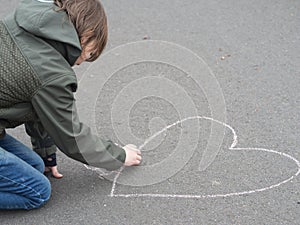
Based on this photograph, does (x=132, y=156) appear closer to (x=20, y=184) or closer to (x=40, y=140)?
(x=40, y=140)

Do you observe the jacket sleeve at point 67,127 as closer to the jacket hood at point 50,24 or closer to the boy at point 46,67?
the boy at point 46,67

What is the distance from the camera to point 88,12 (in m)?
2.14

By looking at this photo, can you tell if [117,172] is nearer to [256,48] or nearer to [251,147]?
[251,147]

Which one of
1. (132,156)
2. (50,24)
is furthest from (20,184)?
(50,24)

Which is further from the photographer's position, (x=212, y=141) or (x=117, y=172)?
(x=212, y=141)

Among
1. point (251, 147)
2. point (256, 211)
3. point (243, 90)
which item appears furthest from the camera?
point (243, 90)

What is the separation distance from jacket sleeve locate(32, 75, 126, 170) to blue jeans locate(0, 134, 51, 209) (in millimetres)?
199

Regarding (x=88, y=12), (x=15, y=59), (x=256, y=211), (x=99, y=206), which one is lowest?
(x=99, y=206)

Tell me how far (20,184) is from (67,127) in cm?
36

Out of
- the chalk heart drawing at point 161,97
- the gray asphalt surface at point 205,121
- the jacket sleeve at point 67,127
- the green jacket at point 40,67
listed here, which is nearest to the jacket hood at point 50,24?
the green jacket at point 40,67

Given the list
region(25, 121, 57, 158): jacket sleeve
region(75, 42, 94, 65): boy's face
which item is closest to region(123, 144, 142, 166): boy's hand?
region(25, 121, 57, 158): jacket sleeve

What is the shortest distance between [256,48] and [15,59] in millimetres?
2259

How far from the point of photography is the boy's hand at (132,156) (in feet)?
8.38

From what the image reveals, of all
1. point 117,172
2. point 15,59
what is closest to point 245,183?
point 117,172
